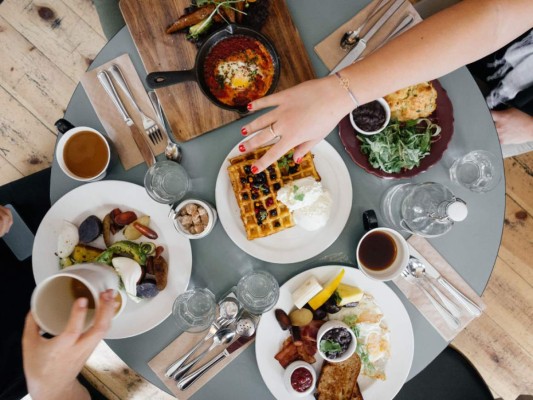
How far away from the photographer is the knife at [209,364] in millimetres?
1755

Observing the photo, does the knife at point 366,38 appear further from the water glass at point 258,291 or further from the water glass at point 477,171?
the water glass at point 258,291

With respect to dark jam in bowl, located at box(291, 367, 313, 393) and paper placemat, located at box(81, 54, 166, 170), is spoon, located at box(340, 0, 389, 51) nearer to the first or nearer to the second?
paper placemat, located at box(81, 54, 166, 170)

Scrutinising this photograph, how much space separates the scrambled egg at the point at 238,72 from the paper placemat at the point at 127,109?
37cm

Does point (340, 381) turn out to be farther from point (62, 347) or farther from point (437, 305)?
point (62, 347)

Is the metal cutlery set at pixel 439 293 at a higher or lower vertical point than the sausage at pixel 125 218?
lower

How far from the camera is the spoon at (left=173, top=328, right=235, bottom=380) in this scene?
1763 millimetres

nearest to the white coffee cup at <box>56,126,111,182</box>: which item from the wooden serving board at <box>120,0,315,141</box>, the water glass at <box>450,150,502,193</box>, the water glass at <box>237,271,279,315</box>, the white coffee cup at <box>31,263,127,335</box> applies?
the wooden serving board at <box>120,0,315,141</box>

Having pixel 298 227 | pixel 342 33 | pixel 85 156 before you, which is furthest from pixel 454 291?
pixel 85 156

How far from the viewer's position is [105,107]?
1.81m

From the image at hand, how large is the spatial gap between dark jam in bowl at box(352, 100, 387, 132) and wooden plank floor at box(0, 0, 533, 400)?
1781mm

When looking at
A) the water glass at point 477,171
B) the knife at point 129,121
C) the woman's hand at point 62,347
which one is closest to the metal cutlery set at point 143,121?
the knife at point 129,121

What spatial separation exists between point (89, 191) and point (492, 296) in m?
2.79

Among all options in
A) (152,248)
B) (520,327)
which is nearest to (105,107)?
(152,248)

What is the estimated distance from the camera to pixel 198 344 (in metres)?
1.78
